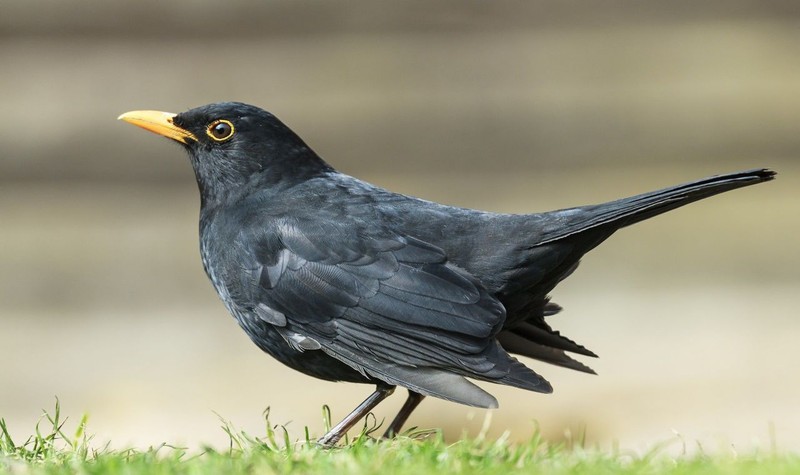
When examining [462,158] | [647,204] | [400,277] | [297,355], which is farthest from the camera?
[462,158]

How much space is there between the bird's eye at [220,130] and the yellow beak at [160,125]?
9 centimetres

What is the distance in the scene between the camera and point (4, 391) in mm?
7582

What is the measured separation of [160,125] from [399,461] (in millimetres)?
2076

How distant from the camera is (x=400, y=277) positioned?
4.05 meters

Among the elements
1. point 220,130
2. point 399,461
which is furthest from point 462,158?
point 399,461

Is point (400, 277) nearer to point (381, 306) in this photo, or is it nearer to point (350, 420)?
point (381, 306)

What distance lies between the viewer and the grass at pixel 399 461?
3285mm

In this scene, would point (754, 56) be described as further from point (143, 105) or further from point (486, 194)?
point (143, 105)

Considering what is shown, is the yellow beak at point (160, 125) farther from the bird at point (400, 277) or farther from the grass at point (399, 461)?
the grass at point (399, 461)

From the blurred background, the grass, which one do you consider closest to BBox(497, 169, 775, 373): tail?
the grass

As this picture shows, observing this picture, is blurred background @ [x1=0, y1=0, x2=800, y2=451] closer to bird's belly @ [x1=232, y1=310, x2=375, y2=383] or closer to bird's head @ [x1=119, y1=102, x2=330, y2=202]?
bird's head @ [x1=119, y1=102, x2=330, y2=202]

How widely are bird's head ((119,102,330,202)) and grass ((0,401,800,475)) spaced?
Result: 4.08 ft

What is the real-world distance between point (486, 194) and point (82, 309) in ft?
9.88

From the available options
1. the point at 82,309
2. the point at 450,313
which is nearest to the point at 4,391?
the point at 82,309
